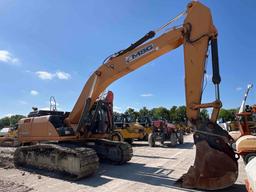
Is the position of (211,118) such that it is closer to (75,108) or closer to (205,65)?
(205,65)

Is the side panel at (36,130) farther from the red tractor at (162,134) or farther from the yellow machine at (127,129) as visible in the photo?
the red tractor at (162,134)

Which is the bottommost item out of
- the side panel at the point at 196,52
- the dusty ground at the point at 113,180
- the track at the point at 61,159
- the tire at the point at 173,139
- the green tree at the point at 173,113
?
the dusty ground at the point at 113,180

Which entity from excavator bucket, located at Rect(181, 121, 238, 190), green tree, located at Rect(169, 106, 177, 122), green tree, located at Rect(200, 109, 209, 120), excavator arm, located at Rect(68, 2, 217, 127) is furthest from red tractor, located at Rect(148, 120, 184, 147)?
green tree, located at Rect(169, 106, 177, 122)

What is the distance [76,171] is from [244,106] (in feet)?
20.1

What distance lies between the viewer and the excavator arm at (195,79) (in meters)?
6.77

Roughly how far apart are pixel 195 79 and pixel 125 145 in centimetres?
454

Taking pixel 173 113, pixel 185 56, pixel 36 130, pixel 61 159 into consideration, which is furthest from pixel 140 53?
pixel 173 113

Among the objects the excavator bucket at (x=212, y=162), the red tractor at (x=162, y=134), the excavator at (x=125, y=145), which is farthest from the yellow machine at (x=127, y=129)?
the excavator bucket at (x=212, y=162)

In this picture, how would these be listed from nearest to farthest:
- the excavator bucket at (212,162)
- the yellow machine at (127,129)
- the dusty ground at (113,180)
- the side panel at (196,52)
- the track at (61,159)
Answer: the excavator bucket at (212,162) < the dusty ground at (113,180) < the side panel at (196,52) < the track at (61,159) < the yellow machine at (127,129)

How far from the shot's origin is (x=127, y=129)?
21.1 metres

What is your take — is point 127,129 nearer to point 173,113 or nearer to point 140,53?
point 140,53

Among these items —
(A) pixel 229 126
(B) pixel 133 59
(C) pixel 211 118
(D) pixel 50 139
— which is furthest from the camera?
(A) pixel 229 126

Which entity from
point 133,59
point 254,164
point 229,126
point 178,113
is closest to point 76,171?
point 133,59

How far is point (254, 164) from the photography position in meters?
4.05
